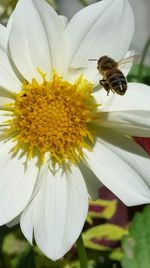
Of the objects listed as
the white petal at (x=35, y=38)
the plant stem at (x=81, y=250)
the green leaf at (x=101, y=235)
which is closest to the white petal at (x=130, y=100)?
the white petal at (x=35, y=38)

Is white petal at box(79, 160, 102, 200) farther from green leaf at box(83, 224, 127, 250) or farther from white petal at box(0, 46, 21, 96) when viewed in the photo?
green leaf at box(83, 224, 127, 250)

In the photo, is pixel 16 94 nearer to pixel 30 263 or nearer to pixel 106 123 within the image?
pixel 106 123

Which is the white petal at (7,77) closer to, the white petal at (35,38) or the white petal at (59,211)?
the white petal at (35,38)

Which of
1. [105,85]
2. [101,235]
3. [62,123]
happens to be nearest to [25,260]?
[101,235]

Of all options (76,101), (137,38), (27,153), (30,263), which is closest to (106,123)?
(76,101)

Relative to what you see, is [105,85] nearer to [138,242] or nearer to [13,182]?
[13,182]

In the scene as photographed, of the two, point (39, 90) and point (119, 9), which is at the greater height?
point (119, 9)

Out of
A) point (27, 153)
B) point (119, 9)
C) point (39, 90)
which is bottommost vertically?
point (27, 153)
